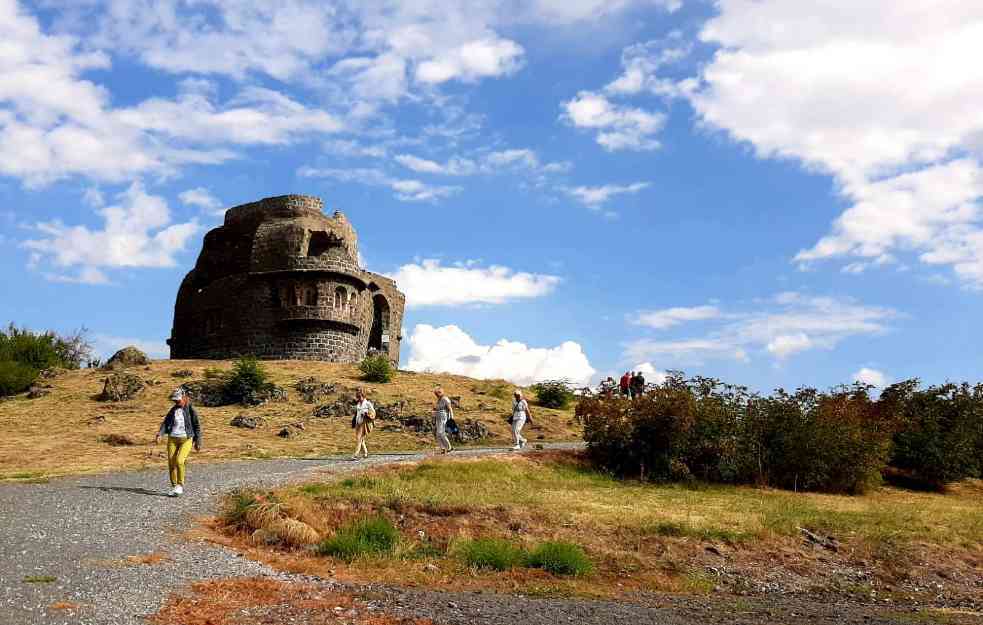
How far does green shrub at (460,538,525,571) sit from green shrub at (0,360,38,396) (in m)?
31.4

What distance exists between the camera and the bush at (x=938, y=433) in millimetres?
28766

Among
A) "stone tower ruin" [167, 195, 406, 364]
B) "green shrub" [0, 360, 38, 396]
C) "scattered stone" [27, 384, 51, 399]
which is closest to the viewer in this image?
"scattered stone" [27, 384, 51, 399]

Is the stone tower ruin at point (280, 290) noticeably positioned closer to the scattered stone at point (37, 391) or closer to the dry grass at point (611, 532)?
the scattered stone at point (37, 391)

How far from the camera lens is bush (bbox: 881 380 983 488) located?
2877 centimetres

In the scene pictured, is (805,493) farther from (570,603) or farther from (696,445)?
(570,603)

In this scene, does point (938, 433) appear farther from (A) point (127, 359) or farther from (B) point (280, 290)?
(A) point (127, 359)

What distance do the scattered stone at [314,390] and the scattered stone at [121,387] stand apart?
667 cm

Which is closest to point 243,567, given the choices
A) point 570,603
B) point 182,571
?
point 182,571

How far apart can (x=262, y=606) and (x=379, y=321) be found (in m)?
44.6

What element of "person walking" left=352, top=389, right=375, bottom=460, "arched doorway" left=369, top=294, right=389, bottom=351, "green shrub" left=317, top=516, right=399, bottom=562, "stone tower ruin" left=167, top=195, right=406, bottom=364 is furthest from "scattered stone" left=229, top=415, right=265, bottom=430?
"arched doorway" left=369, top=294, right=389, bottom=351

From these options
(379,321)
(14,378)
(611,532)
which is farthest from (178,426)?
(379,321)

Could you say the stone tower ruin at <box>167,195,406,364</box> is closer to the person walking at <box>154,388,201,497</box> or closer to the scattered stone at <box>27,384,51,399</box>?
the scattered stone at <box>27,384,51,399</box>

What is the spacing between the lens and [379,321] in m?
55.0

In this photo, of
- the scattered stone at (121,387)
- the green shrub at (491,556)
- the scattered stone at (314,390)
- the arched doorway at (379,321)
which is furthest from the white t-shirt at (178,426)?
the arched doorway at (379,321)
